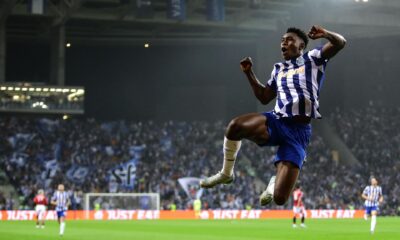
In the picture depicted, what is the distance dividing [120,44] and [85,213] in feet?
63.2

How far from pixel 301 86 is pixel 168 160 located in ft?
150

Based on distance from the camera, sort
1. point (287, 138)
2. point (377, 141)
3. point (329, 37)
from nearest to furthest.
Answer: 1. point (329, 37)
2. point (287, 138)
3. point (377, 141)

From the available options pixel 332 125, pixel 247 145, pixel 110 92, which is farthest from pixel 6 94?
pixel 332 125

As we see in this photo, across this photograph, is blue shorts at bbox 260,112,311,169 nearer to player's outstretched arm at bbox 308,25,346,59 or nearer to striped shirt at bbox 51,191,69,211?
player's outstretched arm at bbox 308,25,346,59

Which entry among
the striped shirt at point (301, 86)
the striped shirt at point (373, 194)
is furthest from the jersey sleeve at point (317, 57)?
the striped shirt at point (373, 194)

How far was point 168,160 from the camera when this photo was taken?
5588cm

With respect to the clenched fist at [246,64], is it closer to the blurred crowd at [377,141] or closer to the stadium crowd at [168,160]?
the stadium crowd at [168,160]

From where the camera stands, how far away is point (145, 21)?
52.8 meters

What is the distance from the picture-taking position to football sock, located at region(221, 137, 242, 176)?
1040cm

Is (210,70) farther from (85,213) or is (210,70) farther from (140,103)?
(85,213)

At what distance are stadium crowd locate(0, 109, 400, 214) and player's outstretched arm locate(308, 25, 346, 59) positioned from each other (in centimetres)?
3928

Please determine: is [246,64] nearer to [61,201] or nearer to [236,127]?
[236,127]

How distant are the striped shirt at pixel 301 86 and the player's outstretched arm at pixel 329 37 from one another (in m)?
0.28

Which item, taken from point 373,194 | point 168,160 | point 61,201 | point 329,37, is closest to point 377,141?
point 168,160
